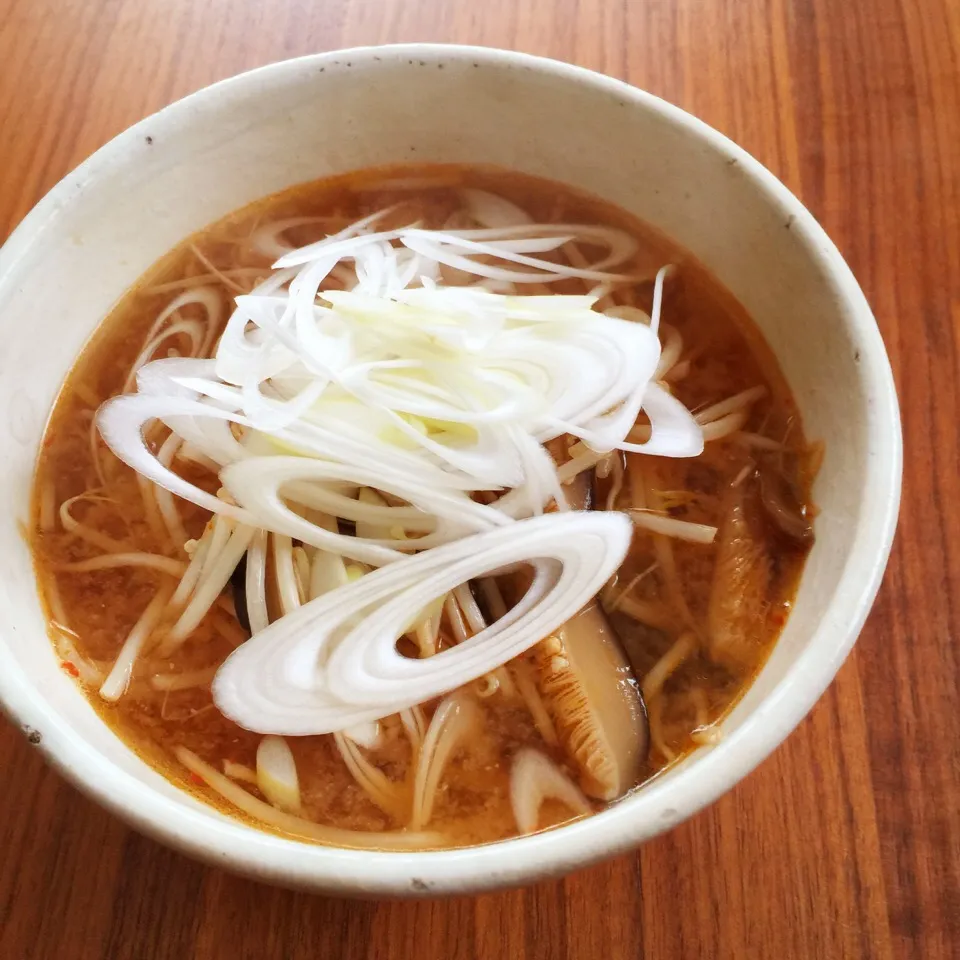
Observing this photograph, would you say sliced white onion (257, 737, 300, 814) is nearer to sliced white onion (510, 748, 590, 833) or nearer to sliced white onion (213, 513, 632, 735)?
sliced white onion (213, 513, 632, 735)

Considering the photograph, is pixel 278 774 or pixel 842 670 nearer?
pixel 278 774

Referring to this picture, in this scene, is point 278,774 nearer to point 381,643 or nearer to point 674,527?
point 381,643

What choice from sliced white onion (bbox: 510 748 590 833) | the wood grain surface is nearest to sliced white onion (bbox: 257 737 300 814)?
the wood grain surface

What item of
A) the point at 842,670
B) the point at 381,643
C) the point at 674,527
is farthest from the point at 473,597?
the point at 842,670

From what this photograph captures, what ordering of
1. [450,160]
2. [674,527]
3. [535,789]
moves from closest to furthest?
[535,789], [674,527], [450,160]

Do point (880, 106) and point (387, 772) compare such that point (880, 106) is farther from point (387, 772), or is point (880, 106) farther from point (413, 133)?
point (387, 772)

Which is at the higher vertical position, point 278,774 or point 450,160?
point 450,160
